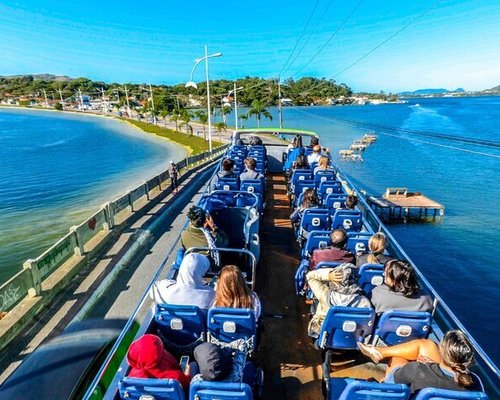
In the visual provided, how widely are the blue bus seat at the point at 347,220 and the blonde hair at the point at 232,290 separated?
13.2 ft

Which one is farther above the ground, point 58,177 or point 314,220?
point 314,220

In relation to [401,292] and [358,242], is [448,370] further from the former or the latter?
[358,242]

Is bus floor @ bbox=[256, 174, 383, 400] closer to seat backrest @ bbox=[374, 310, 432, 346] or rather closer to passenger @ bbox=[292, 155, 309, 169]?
seat backrest @ bbox=[374, 310, 432, 346]

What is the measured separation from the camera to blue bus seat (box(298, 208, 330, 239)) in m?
7.46

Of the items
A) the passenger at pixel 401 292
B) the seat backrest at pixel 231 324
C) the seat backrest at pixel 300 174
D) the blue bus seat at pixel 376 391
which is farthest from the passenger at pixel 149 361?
the seat backrest at pixel 300 174

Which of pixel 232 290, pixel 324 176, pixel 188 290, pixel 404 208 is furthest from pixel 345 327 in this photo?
pixel 404 208

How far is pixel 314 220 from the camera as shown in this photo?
7.49m

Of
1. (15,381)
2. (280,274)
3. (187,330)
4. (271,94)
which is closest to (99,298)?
(15,381)

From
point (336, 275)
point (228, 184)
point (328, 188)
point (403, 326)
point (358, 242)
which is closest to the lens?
point (403, 326)

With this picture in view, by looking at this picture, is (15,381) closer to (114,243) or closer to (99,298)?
(99,298)

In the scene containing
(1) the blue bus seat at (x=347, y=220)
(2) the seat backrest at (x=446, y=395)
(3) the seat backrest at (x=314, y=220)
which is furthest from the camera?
(1) the blue bus seat at (x=347, y=220)

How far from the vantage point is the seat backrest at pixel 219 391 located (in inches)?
115

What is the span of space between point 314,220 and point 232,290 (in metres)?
3.81

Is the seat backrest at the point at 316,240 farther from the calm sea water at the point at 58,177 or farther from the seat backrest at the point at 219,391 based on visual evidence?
the calm sea water at the point at 58,177
